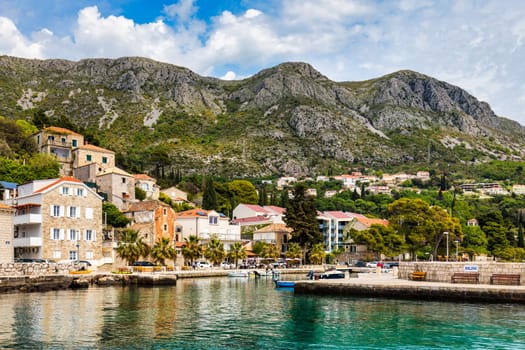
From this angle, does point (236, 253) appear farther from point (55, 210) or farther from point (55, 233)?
point (55, 210)

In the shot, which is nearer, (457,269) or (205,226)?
(457,269)

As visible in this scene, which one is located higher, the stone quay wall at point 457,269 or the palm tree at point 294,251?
the stone quay wall at point 457,269

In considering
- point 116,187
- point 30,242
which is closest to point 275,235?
point 116,187

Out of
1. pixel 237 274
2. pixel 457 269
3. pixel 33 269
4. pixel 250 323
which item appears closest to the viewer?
pixel 250 323

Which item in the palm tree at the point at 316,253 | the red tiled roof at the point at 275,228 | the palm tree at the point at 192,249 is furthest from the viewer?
the red tiled roof at the point at 275,228

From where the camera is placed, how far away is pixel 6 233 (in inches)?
1996

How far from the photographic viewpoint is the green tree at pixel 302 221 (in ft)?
280

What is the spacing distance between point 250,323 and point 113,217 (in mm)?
45802

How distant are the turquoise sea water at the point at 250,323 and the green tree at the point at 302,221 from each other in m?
45.1

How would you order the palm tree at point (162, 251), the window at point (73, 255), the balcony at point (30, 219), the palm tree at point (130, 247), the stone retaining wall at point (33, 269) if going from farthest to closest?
the palm tree at point (162, 251) < the palm tree at point (130, 247) < the window at point (73, 255) < the balcony at point (30, 219) < the stone retaining wall at point (33, 269)

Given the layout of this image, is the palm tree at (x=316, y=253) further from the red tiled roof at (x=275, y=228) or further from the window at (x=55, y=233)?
the window at (x=55, y=233)

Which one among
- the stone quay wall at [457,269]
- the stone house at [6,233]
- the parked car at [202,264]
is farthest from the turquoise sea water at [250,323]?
the parked car at [202,264]

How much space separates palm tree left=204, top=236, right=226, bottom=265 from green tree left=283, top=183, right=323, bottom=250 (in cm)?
1489

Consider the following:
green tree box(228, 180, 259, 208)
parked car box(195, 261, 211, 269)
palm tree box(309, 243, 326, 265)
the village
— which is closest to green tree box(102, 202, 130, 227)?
the village
